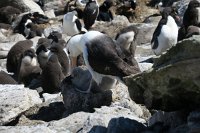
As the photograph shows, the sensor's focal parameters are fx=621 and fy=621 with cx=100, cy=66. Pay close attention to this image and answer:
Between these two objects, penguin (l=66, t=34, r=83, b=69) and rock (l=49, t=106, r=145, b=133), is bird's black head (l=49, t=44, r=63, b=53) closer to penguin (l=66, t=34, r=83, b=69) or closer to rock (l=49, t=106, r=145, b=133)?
penguin (l=66, t=34, r=83, b=69)

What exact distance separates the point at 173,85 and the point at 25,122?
360 cm

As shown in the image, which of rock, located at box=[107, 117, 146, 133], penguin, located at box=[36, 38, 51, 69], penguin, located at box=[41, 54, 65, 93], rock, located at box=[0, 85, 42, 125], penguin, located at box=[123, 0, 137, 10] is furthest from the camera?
penguin, located at box=[123, 0, 137, 10]

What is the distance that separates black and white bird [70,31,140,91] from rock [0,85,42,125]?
1168 mm

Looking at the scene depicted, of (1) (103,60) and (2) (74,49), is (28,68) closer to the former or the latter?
(2) (74,49)

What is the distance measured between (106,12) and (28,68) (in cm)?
1316

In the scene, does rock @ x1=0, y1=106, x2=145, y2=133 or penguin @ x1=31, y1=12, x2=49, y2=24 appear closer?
rock @ x1=0, y1=106, x2=145, y2=133

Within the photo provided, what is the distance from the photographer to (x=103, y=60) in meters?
10.7

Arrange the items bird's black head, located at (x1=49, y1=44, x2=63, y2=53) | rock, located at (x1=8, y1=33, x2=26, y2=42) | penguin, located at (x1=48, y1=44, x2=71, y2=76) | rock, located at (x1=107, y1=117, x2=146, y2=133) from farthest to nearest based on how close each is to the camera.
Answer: rock, located at (x1=8, y1=33, x2=26, y2=42) < bird's black head, located at (x1=49, y1=44, x2=63, y2=53) < penguin, located at (x1=48, y1=44, x2=71, y2=76) < rock, located at (x1=107, y1=117, x2=146, y2=133)

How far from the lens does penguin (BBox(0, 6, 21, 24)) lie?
98.8ft

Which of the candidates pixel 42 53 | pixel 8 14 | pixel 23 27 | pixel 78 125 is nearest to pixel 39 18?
pixel 23 27

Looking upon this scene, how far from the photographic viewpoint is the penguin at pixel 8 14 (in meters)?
30.1

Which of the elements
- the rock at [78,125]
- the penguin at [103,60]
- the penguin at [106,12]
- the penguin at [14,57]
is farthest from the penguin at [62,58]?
the penguin at [106,12]

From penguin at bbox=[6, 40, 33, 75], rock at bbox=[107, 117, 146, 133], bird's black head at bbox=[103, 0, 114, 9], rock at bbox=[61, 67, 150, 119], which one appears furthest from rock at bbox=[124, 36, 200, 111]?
bird's black head at bbox=[103, 0, 114, 9]

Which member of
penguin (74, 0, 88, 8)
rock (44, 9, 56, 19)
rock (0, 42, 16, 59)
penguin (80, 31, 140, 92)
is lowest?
rock (44, 9, 56, 19)
